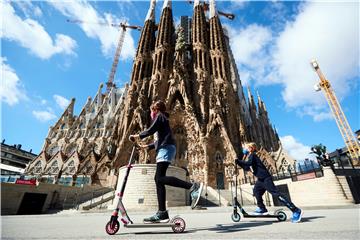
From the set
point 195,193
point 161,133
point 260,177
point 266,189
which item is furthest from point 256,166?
point 161,133

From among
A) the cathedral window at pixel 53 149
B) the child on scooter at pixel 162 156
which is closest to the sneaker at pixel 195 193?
the child on scooter at pixel 162 156

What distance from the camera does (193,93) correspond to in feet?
105

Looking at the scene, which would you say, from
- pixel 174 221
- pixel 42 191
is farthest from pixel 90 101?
pixel 174 221

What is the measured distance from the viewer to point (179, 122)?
28812mm

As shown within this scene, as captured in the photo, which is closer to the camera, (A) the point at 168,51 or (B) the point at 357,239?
Answer: (B) the point at 357,239

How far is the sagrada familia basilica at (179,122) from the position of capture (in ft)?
81.7

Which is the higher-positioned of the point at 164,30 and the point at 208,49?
the point at 164,30

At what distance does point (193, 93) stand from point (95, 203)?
73.5 feet

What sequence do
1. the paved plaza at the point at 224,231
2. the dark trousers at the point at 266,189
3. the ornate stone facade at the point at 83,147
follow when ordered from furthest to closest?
the ornate stone facade at the point at 83,147, the dark trousers at the point at 266,189, the paved plaza at the point at 224,231

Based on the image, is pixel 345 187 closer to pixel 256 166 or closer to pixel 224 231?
pixel 256 166

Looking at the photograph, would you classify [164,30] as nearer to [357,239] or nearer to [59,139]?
[59,139]

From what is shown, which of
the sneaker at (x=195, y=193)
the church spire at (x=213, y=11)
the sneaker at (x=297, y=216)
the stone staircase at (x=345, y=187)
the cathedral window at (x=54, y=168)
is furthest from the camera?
the church spire at (x=213, y=11)

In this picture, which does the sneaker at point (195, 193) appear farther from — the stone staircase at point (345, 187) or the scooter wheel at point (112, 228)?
the stone staircase at point (345, 187)

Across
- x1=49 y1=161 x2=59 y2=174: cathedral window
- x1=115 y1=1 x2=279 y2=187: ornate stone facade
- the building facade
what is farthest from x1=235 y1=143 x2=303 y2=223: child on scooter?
the building facade
